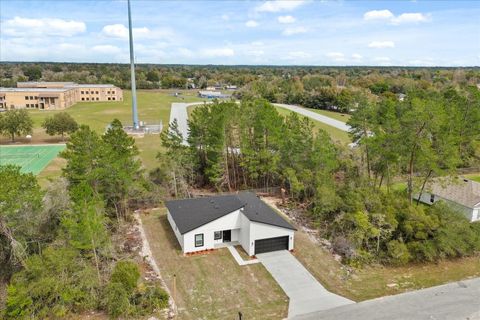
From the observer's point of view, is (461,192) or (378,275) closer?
(378,275)

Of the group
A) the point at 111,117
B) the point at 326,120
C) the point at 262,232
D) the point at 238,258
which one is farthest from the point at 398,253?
the point at 111,117

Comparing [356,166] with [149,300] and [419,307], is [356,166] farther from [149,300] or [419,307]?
[149,300]

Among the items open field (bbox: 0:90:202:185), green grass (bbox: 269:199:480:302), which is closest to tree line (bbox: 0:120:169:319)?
green grass (bbox: 269:199:480:302)

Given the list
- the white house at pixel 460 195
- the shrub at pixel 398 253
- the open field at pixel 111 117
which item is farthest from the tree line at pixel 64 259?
the white house at pixel 460 195

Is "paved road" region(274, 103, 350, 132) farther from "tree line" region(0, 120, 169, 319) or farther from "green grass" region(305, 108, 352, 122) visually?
"tree line" region(0, 120, 169, 319)

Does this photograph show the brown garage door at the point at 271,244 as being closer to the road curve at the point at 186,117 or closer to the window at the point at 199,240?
the window at the point at 199,240

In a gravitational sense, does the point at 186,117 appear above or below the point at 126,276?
above

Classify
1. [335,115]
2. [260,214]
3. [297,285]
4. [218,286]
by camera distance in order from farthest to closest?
[335,115], [260,214], [297,285], [218,286]
